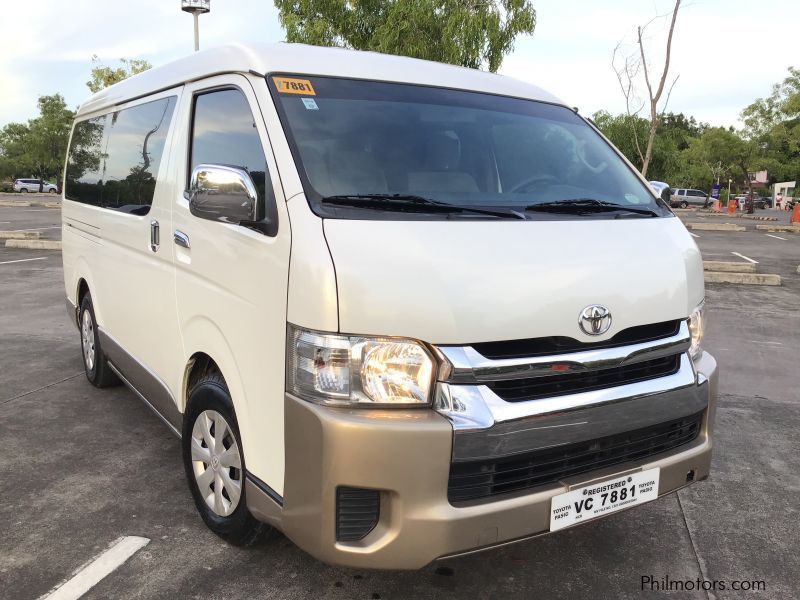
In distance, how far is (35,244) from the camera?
572 inches

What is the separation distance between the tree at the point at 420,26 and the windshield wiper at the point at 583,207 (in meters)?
18.1

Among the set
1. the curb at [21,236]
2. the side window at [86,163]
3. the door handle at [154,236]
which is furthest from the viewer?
the curb at [21,236]

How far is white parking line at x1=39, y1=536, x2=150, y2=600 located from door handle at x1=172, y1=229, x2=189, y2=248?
1.32m

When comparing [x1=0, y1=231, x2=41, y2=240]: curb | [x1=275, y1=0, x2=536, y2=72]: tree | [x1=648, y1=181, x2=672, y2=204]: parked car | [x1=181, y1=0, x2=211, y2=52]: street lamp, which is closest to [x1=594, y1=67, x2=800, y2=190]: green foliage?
[x1=275, y1=0, x2=536, y2=72]: tree

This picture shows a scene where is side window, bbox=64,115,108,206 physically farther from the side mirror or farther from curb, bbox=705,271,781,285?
curb, bbox=705,271,781,285

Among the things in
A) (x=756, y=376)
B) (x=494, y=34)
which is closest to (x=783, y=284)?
(x=756, y=376)

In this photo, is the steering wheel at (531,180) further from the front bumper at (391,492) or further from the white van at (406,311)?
the front bumper at (391,492)

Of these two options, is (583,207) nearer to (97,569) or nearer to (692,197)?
(97,569)

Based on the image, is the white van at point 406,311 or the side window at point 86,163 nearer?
the white van at point 406,311

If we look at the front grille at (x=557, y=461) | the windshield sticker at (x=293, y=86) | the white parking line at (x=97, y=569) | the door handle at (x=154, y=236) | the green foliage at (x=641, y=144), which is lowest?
the white parking line at (x=97, y=569)

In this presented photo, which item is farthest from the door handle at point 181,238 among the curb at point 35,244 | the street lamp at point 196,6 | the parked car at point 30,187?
the parked car at point 30,187

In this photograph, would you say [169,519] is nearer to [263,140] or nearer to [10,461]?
[10,461]

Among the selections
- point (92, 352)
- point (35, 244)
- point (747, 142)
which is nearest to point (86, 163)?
point (92, 352)

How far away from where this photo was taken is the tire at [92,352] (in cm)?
482
